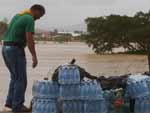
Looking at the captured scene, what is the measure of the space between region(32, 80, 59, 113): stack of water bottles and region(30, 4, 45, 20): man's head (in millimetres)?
1290

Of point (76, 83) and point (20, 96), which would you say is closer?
point (76, 83)

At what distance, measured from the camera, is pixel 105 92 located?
7.80 meters

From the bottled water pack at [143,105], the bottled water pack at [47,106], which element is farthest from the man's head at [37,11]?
the bottled water pack at [143,105]

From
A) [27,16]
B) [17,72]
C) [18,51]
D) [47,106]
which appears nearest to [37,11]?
[27,16]

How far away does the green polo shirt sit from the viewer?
852 cm

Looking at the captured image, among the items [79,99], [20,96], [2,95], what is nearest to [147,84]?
[79,99]

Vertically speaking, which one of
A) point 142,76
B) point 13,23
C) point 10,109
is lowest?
point 10,109

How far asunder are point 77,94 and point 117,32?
3229cm

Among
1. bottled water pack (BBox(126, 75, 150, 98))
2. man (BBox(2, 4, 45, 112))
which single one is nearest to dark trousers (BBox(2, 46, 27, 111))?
man (BBox(2, 4, 45, 112))

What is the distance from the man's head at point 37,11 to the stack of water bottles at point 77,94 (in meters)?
1.37

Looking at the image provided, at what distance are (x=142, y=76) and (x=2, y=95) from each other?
4.79m

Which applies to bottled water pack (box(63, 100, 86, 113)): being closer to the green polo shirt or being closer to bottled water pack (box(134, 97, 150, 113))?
bottled water pack (box(134, 97, 150, 113))

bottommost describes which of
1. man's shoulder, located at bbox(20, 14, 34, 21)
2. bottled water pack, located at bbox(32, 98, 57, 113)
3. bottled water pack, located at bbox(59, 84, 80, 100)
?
bottled water pack, located at bbox(32, 98, 57, 113)

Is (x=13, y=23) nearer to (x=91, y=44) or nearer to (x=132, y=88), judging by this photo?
(x=132, y=88)
